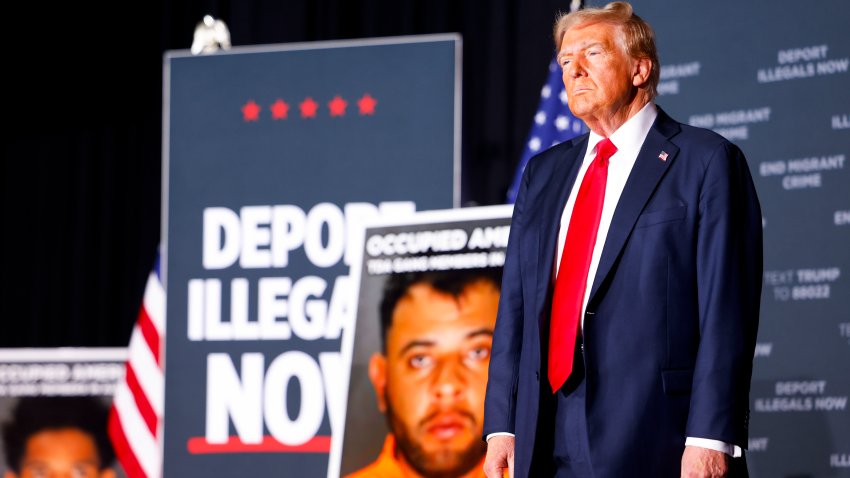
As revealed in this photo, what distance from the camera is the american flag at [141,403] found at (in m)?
4.27

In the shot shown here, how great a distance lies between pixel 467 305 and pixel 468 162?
5.46ft

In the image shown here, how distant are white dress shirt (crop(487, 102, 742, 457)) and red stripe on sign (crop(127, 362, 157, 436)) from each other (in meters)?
2.47

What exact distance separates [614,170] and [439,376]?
1.23 metres

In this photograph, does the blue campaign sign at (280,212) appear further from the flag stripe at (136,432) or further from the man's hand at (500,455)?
the man's hand at (500,455)

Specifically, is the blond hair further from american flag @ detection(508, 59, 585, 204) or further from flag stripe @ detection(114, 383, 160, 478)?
flag stripe @ detection(114, 383, 160, 478)

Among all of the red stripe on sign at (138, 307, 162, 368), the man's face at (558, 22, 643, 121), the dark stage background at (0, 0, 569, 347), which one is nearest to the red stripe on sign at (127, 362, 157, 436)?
the red stripe on sign at (138, 307, 162, 368)

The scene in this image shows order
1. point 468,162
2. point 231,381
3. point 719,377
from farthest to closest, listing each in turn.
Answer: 1. point 468,162
2. point 231,381
3. point 719,377

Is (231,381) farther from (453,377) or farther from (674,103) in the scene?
(674,103)

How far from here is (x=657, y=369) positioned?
193 centimetres

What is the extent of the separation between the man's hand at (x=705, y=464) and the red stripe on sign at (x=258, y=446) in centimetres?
189

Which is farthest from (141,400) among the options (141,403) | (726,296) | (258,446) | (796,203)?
(726,296)

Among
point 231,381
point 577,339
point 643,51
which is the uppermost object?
point 643,51

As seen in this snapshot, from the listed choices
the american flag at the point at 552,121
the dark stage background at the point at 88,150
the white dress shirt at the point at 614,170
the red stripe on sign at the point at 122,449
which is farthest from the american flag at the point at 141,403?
the white dress shirt at the point at 614,170

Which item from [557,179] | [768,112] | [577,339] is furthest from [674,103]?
[577,339]
